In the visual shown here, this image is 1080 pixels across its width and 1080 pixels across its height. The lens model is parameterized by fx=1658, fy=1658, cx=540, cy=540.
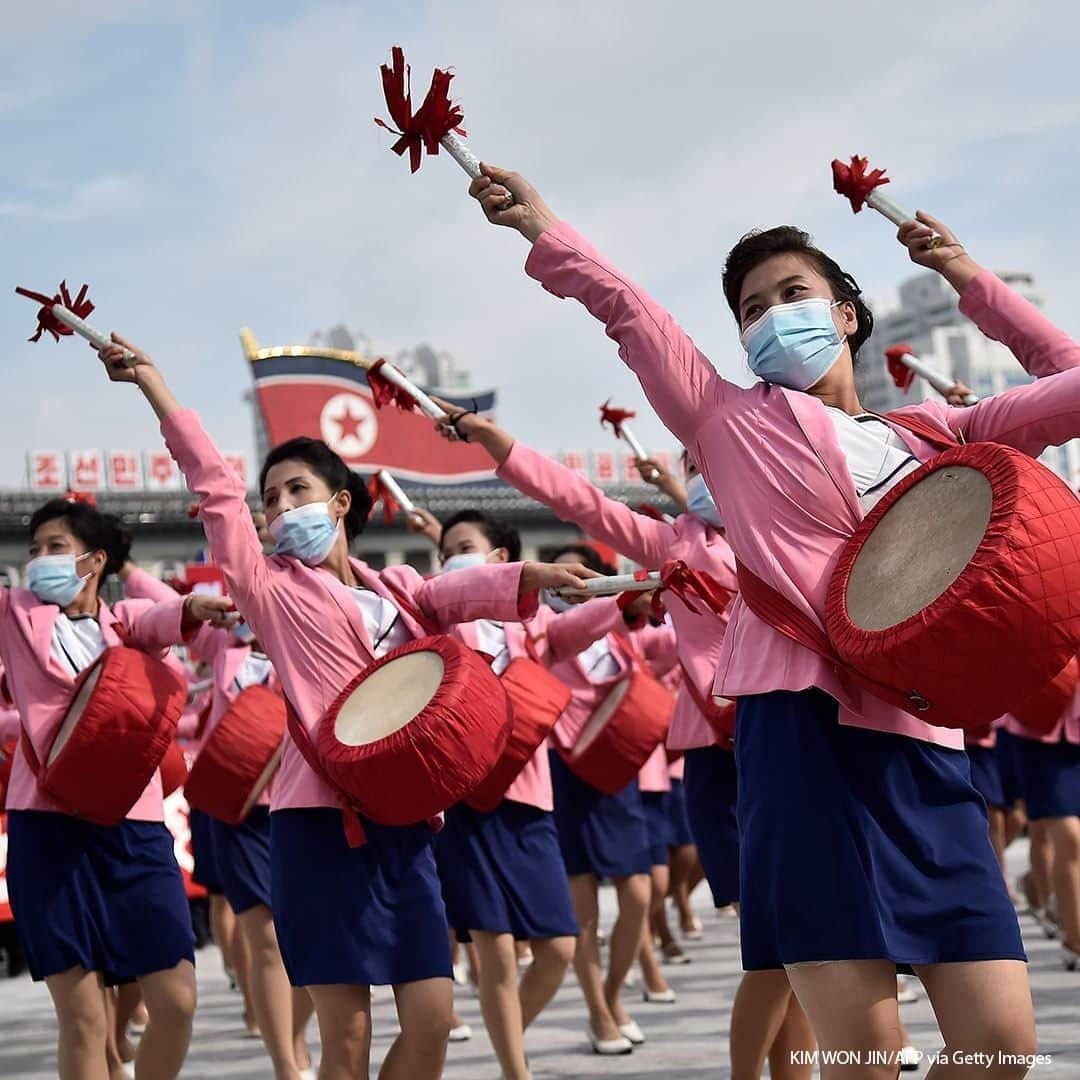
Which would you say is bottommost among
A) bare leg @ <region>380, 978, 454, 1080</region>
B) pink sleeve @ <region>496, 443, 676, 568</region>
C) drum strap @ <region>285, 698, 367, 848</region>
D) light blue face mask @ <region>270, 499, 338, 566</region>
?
bare leg @ <region>380, 978, 454, 1080</region>

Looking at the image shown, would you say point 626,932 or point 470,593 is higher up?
point 470,593

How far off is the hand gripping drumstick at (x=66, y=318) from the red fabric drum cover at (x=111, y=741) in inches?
44.8

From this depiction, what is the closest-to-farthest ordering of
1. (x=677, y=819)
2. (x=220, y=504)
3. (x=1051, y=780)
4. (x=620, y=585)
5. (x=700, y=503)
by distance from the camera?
1. (x=620, y=585)
2. (x=220, y=504)
3. (x=700, y=503)
4. (x=1051, y=780)
5. (x=677, y=819)

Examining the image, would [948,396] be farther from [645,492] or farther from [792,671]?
[645,492]

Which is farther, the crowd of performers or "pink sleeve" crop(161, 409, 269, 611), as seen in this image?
"pink sleeve" crop(161, 409, 269, 611)

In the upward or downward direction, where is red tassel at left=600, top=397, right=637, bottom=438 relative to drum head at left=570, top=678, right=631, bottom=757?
upward

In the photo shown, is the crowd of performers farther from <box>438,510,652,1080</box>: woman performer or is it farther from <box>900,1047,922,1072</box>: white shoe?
<box>900,1047,922,1072</box>: white shoe

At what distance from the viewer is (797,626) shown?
303 cm

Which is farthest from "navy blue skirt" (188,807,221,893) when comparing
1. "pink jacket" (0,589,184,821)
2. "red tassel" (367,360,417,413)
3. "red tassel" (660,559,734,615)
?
"red tassel" (660,559,734,615)

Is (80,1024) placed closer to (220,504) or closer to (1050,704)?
(220,504)

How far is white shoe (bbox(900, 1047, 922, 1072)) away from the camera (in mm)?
5730

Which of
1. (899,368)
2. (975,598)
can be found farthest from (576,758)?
(975,598)

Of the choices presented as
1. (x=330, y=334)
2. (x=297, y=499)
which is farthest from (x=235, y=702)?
(x=330, y=334)

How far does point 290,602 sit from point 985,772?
21.1 ft
